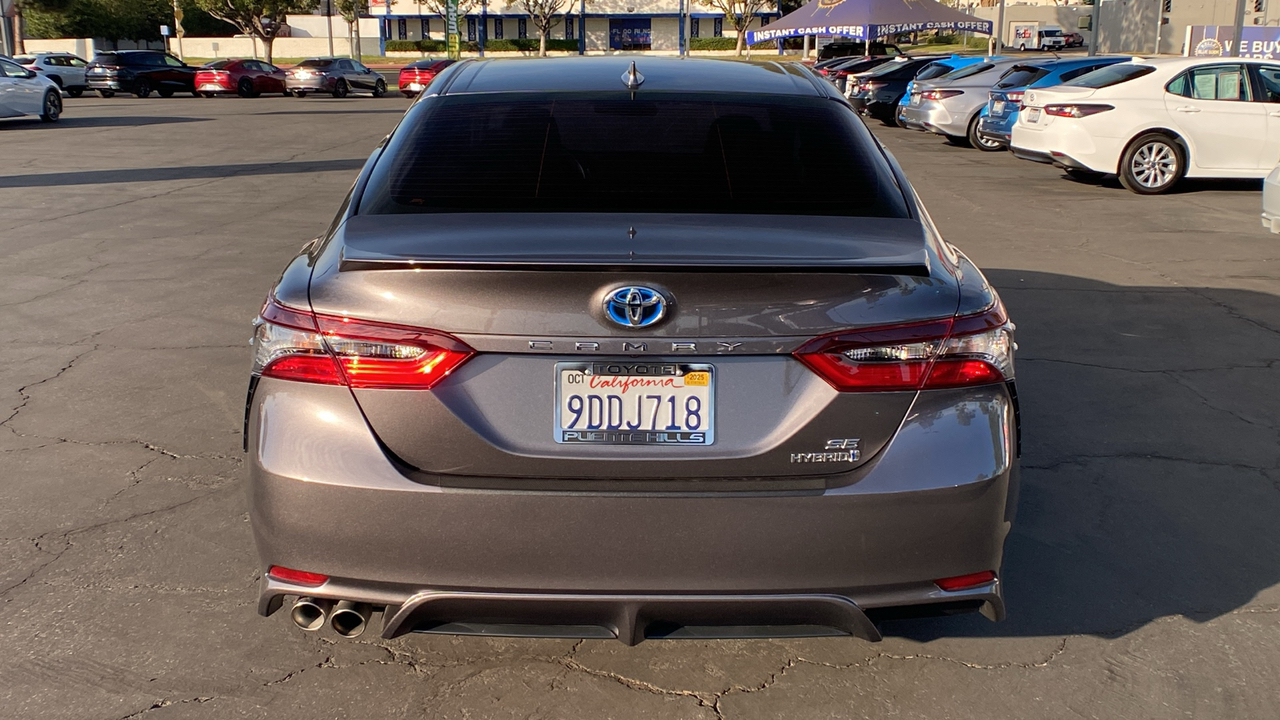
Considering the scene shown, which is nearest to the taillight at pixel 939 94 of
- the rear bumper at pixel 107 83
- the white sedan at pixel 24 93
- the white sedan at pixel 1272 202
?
the white sedan at pixel 1272 202

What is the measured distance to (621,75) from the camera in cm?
389

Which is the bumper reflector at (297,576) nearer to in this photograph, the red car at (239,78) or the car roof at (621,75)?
the car roof at (621,75)

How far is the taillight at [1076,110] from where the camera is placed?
14.4 m

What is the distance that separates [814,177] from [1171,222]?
10351mm

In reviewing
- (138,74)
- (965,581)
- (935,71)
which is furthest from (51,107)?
(965,581)

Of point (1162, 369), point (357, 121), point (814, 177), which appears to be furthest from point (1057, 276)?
point (357, 121)

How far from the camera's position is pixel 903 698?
3176 mm

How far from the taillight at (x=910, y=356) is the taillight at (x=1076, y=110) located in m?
12.9

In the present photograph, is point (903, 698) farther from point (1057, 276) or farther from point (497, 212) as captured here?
point (1057, 276)

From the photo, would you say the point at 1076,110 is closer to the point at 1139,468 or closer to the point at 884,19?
the point at 1139,468

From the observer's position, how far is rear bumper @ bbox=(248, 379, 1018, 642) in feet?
8.77

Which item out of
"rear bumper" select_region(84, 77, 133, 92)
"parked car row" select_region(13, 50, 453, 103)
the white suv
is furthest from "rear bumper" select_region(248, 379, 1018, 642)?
"rear bumper" select_region(84, 77, 133, 92)

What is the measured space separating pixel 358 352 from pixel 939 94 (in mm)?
20487

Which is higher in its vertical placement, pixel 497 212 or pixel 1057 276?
pixel 497 212
